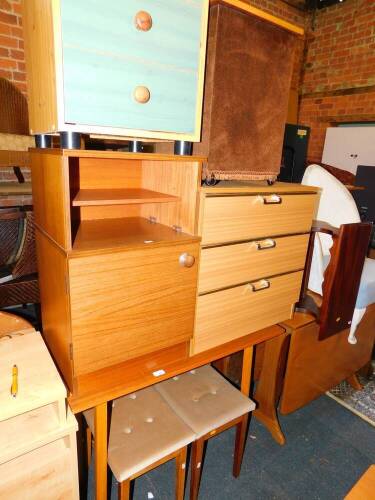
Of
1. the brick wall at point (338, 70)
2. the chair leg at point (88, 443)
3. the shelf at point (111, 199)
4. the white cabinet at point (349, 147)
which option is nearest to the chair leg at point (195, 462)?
the chair leg at point (88, 443)

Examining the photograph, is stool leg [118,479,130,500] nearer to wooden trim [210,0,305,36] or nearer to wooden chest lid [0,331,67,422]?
wooden chest lid [0,331,67,422]

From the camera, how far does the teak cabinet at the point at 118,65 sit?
77 cm

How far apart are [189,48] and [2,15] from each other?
3.03 m

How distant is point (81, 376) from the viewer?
3.29ft

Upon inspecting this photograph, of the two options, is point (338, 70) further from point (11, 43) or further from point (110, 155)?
point (110, 155)

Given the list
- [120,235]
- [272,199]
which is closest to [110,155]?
[120,235]

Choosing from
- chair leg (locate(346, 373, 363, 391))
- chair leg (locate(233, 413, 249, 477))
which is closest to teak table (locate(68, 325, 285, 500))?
chair leg (locate(233, 413, 249, 477))

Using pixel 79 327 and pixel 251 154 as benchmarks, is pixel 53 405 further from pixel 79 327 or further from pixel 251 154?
pixel 251 154

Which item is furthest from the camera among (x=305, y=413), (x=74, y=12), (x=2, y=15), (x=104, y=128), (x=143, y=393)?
(x=2, y=15)

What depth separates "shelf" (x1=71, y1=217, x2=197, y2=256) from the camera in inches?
36.1

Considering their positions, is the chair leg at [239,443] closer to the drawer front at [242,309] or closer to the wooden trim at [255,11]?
the drawer front at [242,309]

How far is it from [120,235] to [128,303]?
0.72 feet

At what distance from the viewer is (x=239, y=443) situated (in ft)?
4.91

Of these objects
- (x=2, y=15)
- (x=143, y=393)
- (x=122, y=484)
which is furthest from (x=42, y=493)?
(x=2, y=15)
